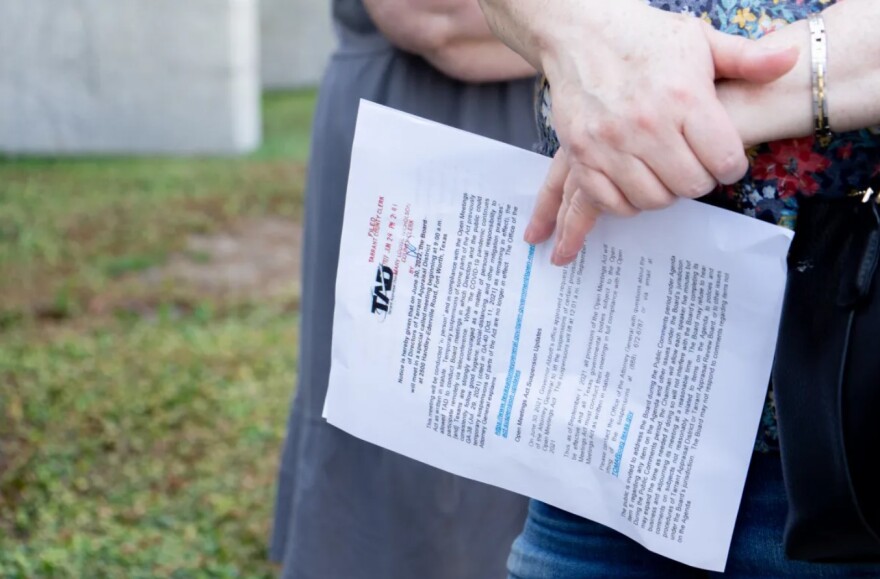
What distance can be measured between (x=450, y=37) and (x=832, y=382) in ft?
3.62

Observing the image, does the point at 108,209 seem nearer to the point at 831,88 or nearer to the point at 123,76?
the point at 123,76

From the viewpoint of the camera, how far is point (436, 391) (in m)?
1.26

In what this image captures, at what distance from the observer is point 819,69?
1039 mm

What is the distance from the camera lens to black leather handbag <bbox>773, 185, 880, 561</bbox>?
1.04 metres

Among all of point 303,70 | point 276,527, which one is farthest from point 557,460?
point 303,70

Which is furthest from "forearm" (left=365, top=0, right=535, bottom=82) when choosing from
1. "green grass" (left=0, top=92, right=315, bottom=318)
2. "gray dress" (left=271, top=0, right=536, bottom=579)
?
"green grass" (left=0, top=92, right=315, bottom=318)

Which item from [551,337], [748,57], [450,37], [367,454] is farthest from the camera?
[367,454]

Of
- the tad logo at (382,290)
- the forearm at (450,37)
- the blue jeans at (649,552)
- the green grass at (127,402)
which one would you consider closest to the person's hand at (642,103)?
the tad logo at (382,290)

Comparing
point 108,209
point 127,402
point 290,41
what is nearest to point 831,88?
point 127,402

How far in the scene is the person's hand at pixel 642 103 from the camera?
1.02 meters

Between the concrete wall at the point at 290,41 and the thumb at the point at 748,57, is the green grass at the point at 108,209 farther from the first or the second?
the thumb at the point at 748,57

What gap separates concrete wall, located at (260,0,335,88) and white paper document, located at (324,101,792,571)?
13.3 meters

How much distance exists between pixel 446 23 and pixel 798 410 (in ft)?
3.55

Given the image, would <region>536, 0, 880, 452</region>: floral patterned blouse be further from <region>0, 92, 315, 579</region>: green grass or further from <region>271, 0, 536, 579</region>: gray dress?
<region>0, 92, 315, 579</region>: green grass
